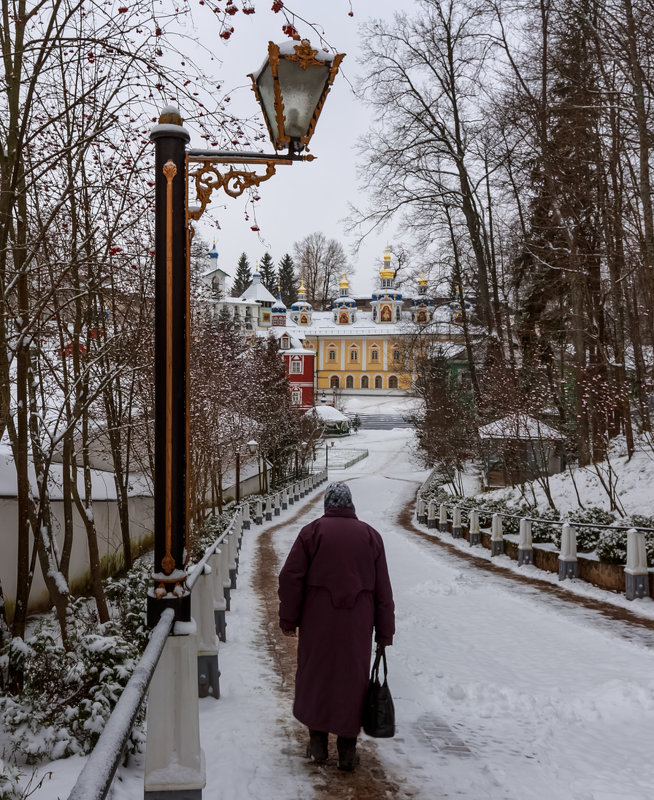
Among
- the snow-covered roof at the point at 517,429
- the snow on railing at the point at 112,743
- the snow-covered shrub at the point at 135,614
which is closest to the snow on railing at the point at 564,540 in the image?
the snow-covered roof at the point at 517,429

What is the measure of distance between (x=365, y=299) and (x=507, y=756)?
5093 inches

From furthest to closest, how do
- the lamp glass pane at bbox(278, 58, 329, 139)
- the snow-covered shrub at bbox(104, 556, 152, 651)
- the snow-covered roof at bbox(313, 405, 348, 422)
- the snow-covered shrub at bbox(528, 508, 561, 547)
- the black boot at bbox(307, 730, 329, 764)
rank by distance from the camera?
1. the snow-covered roof at bbox(313, 405, 348, 422)
2. the snow-covered shrub at bbox(528, 508, 561, 547)
3. the snow-covered shrub at bbox(104, 556, 152, 651)
4. the lamp glass pane at bbox(278, 58, 329, 139)
5. the black boot at bbox(307, 730, 329, 764)

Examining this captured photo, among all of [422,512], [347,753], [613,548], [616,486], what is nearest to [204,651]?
[347,753]

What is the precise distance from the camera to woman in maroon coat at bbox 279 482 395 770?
176 inches

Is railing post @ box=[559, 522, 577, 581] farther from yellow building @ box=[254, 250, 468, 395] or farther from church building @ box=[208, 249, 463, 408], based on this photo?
yellow building @ box=[254, 250, 468, 395]

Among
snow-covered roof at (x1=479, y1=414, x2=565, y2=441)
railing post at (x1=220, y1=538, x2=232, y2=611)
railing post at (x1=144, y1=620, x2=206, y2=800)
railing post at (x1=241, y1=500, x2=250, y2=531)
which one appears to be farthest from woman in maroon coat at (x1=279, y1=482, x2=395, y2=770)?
railing post at (x1=241, y1=500, x2=250, y2=531)

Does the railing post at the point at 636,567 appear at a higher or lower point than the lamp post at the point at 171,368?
lower

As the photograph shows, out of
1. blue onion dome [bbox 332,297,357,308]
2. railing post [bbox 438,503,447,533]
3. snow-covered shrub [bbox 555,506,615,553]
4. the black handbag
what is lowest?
railing post [bbox 438,503,447,533]

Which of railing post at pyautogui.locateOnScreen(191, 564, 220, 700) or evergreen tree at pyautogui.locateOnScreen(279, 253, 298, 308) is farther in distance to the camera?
evergreen tree at pyautogui.locateOnScreen(279, 253, 298, 308)

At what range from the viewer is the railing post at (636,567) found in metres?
10.3

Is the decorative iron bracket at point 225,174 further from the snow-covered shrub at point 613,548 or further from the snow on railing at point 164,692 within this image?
the snow-covered shrub at point 613,548

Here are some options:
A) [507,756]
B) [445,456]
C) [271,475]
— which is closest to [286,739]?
[507,756]

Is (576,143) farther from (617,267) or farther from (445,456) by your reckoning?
(445,456)

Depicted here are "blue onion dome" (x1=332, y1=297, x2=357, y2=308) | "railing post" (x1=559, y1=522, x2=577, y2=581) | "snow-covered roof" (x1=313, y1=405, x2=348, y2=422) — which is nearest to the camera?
"railing post" (x1=559, y1=522, x2=577, y2=581)
